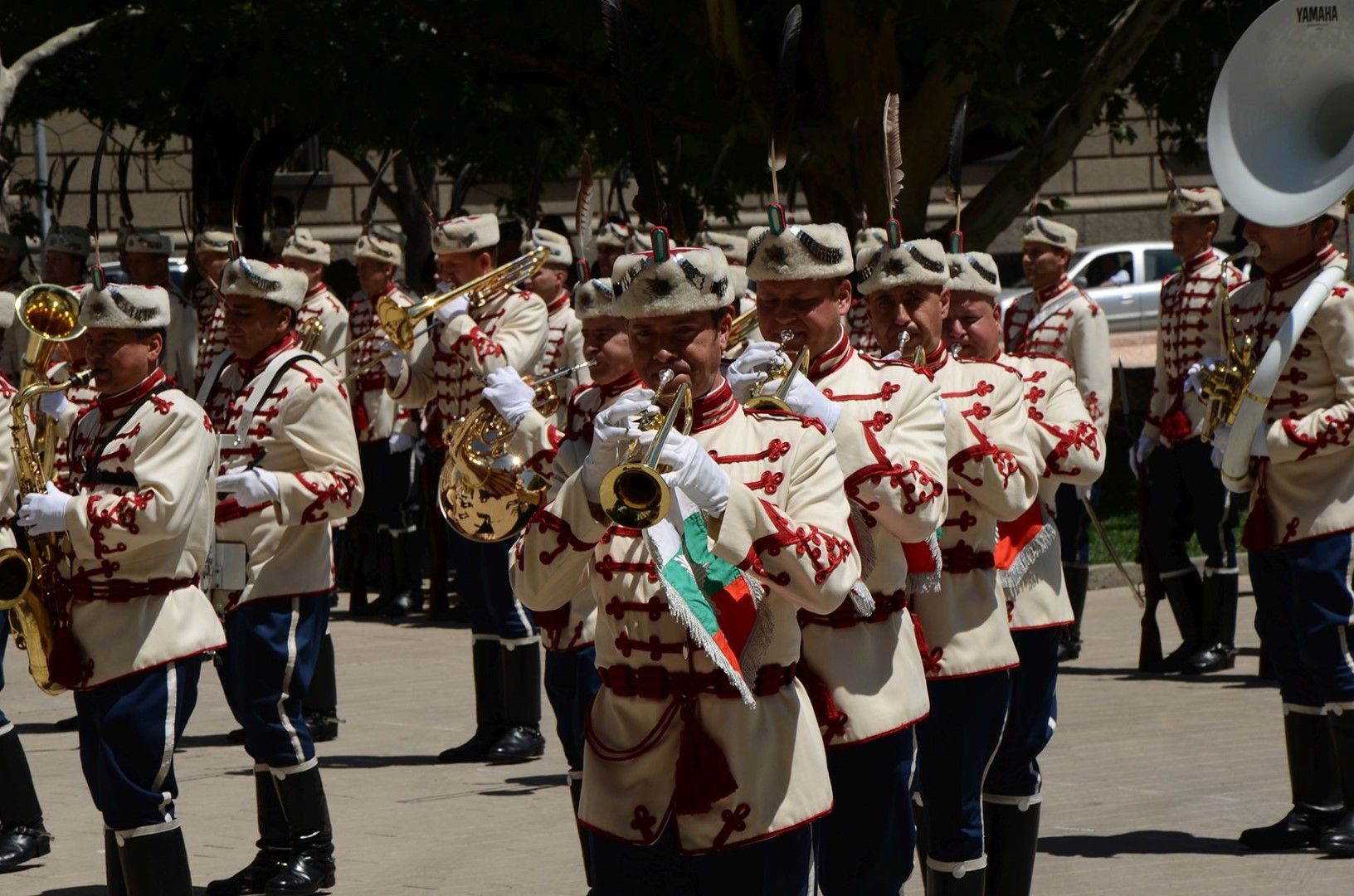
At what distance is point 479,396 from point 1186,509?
387 centimetres

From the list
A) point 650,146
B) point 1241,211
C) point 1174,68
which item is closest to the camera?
point 650,146

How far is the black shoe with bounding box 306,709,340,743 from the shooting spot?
10031mm

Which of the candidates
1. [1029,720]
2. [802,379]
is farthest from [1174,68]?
[802,379]

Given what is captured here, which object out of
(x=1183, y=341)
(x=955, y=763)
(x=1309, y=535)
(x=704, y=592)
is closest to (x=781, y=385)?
(x=704, y=592)

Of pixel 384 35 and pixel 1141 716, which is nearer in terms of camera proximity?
pixel 1141 716

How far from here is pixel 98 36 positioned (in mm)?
14008

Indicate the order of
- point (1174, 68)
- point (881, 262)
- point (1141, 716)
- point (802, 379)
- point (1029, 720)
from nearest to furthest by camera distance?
point (802, 379) → point (881, 262) → point (1029, 720) → point (1141, 716) → point (1174, 68)

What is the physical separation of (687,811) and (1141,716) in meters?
5.90

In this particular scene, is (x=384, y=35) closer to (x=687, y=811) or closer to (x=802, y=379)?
(x=802, y=379)

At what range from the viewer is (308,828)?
734 centimetres

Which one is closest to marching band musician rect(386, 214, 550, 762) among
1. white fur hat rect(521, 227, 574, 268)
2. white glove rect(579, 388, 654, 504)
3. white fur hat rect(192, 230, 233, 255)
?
white fur hat rect(521, 227, 574, 268)

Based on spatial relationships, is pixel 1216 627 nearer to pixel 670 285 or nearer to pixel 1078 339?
pixel 1078 339

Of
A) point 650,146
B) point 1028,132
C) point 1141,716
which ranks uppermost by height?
point 1028,132

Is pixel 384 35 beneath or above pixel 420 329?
above
